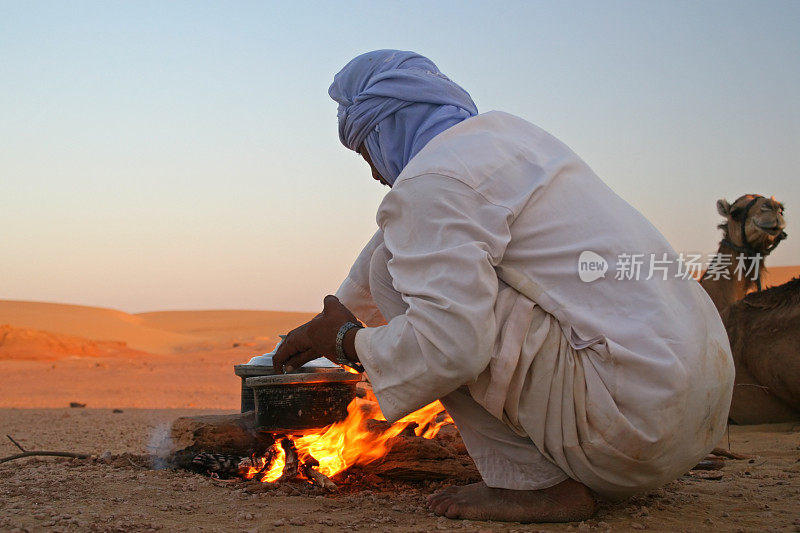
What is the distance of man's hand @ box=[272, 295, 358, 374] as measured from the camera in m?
2.98

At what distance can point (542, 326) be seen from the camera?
8.67 feet

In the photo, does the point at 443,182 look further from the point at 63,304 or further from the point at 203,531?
the point at 63,304

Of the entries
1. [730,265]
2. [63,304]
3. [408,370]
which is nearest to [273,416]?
[408,370]

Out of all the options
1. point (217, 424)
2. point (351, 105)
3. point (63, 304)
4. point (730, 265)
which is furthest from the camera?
point (63, 304)

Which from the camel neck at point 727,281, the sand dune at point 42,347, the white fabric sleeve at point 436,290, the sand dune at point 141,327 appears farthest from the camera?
the sand dune at point 141,327

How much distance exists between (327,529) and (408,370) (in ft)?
2.13

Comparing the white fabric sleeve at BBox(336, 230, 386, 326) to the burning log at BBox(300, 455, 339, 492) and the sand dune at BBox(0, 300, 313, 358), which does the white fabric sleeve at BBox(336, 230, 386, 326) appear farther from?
the sand dune at BBox(0, 300, 313, 358)

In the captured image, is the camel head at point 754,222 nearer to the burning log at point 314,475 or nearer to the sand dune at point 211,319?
the burning log at point 314,475

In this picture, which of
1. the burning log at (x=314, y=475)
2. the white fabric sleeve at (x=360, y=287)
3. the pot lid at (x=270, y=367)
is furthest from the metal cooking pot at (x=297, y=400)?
the white fabric sleeve at (x=360, y=287)

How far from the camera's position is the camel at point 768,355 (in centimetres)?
586

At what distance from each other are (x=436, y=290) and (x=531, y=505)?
2.91ft

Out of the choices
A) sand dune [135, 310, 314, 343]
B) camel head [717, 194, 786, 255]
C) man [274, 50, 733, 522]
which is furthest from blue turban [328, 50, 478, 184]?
sand dune [135, 310, 314, 343]

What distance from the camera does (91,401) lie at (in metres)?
10.7

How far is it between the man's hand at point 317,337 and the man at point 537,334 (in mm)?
71
